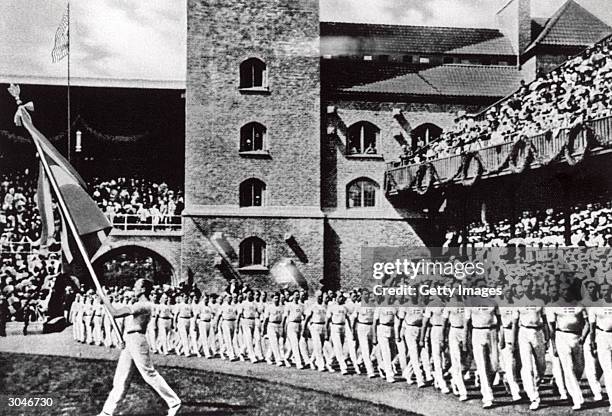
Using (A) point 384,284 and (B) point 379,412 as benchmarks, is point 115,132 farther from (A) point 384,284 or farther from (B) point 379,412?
(B) point 379,412

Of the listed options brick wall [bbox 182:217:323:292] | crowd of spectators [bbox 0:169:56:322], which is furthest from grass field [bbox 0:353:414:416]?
brick wall [bbox 182:217:323:292]

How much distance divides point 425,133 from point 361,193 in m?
2.44

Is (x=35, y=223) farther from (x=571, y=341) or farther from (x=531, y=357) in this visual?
(x=571, y=341)

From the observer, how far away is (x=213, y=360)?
12.2 meters

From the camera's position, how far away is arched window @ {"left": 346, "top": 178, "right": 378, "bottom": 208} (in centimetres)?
1856

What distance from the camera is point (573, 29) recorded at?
20.0 metres

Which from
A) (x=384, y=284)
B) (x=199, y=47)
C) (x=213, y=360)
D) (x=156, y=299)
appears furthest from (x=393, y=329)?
(x=199, y=47)

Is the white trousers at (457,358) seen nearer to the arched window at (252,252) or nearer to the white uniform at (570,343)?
the white uniform at (570,343)

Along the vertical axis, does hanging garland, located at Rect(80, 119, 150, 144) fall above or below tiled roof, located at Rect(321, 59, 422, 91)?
below

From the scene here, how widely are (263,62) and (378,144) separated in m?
3.70

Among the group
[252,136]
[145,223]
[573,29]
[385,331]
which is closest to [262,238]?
[252,136]

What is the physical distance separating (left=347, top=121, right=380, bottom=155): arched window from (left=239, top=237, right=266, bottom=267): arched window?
3376 millimetres

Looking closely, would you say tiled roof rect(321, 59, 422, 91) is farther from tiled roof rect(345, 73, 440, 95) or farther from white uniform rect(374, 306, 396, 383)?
white uniform rect(374, 306, 396, 383)

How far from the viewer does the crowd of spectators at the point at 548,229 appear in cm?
1163
